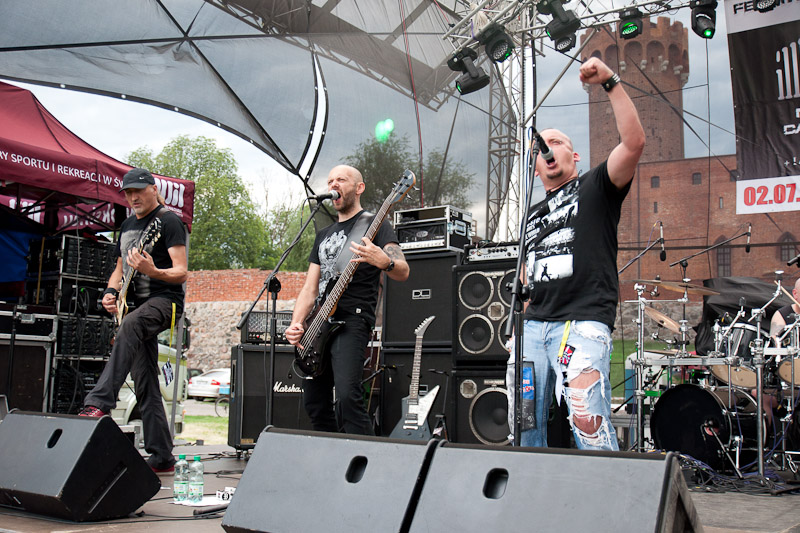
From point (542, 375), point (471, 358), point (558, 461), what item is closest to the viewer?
point (558, 461)

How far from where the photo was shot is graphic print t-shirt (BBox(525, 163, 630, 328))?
2562 millimetres

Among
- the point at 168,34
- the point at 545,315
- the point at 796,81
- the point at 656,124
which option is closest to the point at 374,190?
the point at 168,34

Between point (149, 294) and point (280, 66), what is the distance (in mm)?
4959

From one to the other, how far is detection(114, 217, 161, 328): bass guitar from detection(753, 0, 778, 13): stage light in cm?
721

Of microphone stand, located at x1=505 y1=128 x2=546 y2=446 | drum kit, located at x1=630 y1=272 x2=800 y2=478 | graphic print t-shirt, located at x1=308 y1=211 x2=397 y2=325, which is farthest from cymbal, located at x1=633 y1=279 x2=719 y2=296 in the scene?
microphone stand, located at x1=505 y1=128 x2=546 y2=446

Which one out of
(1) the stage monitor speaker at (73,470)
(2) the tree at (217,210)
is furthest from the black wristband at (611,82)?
(2) the tree at (217,210)

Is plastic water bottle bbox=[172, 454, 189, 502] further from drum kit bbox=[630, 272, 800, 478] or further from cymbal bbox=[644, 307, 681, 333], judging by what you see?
cymbal bbox=[644, 307, 681, 333]

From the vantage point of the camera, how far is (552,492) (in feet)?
5.29

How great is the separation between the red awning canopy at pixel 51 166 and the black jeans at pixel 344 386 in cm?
338

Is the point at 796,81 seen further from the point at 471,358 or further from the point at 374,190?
the point at 471,358

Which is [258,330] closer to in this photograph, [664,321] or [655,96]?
[664,321]

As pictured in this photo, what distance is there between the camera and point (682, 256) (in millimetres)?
10094

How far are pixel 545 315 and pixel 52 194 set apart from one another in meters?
5.11

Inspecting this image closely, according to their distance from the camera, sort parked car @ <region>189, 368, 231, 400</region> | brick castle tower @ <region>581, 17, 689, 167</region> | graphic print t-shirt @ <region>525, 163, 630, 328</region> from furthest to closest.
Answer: parked car @ <region>189, 368, 231, 400</region>, brick castle tower @ <region>581, 17, 689, 167</region>, graphic print t-shirt @ <region>525, 163, 630, 328</region>
